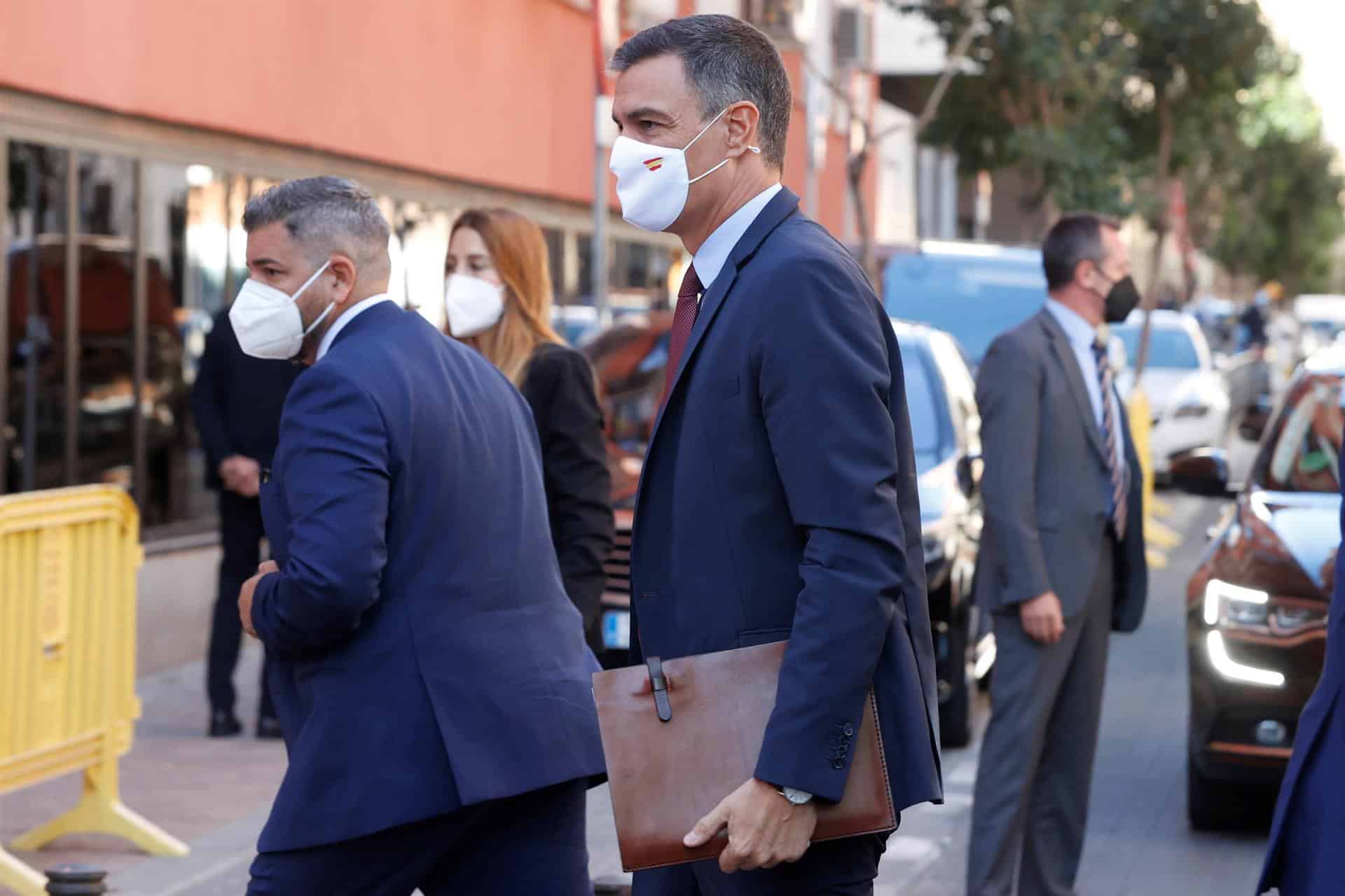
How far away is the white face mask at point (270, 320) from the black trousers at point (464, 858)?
91 centimetres

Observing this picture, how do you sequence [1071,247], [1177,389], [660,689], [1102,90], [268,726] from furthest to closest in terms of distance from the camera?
[1102,90]
[1177,389]
[268,726]
[1071,247]
[660,689]

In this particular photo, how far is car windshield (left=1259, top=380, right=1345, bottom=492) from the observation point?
304 inches

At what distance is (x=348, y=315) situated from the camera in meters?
3.78

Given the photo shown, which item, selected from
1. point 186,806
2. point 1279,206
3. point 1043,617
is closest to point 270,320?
point 1043,617

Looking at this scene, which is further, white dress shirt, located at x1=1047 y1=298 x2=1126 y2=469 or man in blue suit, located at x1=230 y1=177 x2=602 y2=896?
white dress shirt, located at x1=1047 y1=298 x2=1126 y2=469

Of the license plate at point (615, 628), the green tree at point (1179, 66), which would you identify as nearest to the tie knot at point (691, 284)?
the license plate at point (615, 628)

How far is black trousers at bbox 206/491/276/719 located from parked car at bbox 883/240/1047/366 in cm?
1005

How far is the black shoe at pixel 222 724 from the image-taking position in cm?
916

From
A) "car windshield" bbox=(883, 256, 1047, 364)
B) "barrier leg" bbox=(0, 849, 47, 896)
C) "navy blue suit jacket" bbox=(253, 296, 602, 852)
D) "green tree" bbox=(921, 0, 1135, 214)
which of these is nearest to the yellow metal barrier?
"barrier leg" bbox=(0, 849, 47, 896)

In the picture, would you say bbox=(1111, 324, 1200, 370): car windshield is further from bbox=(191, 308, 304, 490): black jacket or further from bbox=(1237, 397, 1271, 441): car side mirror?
bbox=(191, 308, 304, 490): black jacket

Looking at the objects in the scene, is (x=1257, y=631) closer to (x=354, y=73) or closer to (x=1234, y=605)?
(x=1234, y=605)

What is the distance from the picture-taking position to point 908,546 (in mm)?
3035

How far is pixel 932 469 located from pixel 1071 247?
3510 mm

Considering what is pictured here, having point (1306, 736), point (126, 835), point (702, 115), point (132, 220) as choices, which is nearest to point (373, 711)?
point (702, 115)
